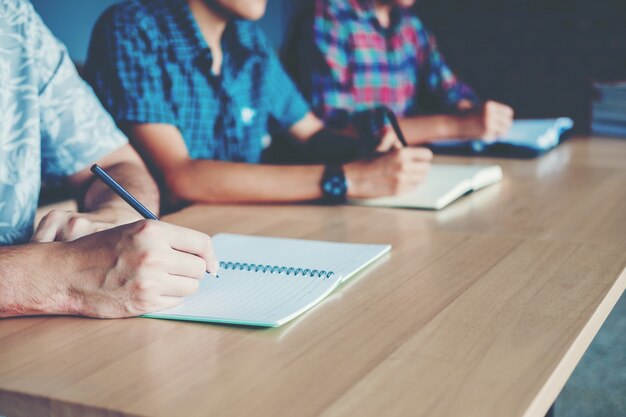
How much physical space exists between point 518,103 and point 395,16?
945 mm

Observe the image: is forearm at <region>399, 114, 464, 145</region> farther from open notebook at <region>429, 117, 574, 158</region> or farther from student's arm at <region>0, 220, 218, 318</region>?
student's arm at <region>0, 220, 218, 318</region>

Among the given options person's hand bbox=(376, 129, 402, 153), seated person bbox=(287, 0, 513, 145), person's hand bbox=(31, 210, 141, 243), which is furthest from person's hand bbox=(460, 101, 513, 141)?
person's hand bbox=(31, 210, 141, 243)

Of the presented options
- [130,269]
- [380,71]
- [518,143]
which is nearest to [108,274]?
[130,269]

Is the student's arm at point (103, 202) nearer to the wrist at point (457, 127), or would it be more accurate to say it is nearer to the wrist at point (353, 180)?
the wrist at point (353, 180)

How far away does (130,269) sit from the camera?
79cm

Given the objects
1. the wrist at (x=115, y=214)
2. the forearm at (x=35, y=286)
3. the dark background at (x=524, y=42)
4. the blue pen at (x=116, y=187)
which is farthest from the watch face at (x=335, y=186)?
the dark background at (x=524, y=42)

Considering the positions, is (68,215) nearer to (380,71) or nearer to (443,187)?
(443,187)

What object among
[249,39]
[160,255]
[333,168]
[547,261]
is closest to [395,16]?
[249,39]

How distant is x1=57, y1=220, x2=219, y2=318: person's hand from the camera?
794 mm

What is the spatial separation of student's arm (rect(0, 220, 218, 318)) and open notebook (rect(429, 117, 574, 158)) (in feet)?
3.74

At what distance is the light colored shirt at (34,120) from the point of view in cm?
113

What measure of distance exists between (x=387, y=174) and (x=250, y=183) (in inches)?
9.9

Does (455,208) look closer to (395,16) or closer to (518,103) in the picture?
(395,16)

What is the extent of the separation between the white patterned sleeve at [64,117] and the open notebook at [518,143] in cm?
88
